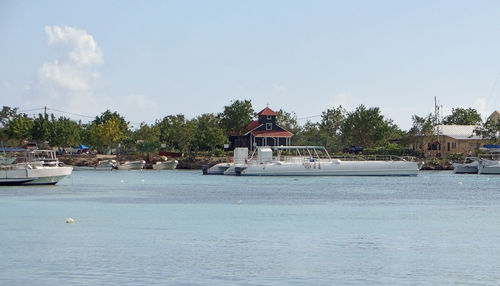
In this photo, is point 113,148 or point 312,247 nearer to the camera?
point 312,247

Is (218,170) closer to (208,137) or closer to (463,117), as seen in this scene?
(208,137)

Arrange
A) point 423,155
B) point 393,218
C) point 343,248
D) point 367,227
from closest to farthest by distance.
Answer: point 343,248, point 367,227, point 393,218, point 423,155

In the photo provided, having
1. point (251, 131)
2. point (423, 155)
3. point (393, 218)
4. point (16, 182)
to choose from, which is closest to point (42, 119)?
point (251, 131)

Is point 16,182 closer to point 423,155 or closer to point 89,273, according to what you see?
point 89,273

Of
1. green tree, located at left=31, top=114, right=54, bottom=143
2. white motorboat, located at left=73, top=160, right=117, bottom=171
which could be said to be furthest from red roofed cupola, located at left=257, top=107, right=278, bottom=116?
green tree, located at left=31, top=114, right=54, bottom=143

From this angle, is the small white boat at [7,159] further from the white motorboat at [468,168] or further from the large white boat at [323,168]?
the white motorboat at [468,168]

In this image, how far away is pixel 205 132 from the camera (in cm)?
15400

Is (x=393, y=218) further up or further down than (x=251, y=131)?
further down

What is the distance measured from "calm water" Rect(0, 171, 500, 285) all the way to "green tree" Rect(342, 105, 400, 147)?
302ft

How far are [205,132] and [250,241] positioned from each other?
119232 millimetres

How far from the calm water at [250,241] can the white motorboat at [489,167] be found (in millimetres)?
53240

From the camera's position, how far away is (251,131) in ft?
494

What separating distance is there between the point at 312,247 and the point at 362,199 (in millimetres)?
29009

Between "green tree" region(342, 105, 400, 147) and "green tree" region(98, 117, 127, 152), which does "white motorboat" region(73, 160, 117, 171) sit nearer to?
"green tree" region(98, 117, 127, 152)
